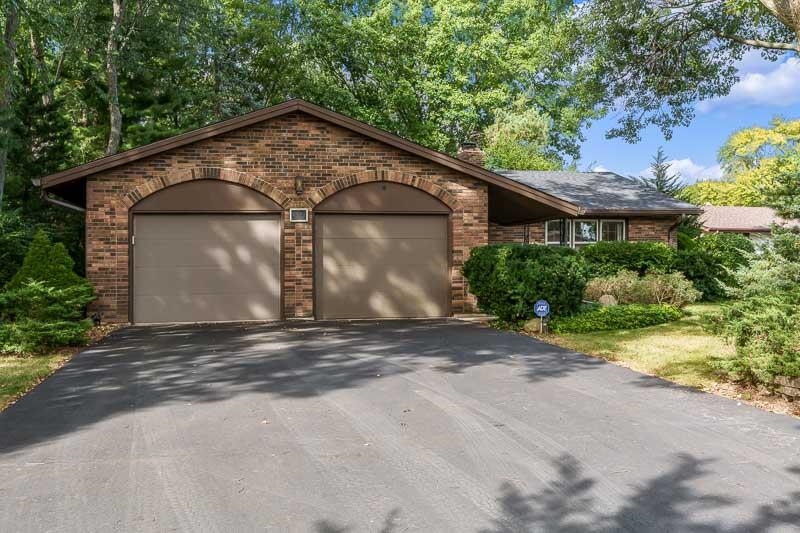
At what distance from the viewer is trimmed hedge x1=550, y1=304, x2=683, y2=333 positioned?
11.1 meters

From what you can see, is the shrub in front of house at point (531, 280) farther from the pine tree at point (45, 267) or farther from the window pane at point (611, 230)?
the window pane at point (611, 230)

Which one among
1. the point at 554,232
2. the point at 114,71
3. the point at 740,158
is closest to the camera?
the point at 554,232

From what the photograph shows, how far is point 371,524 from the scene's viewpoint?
3.39 m

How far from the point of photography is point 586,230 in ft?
63.2

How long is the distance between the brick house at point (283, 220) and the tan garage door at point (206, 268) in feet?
0.07

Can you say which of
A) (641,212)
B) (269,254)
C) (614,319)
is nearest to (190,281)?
(269,254)

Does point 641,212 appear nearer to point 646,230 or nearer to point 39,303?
point 646,230

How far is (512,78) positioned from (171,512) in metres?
33.9

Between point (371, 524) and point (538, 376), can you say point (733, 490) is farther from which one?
point (538, 376)

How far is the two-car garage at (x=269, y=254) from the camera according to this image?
41.3ft

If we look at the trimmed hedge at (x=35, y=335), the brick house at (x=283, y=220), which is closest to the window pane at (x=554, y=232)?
the brick house at (x=283, y=220)

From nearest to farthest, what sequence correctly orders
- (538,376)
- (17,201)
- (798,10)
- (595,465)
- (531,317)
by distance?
1. (595,465)
2. (538,376)
3. (798,10)
4. (531,317)
5. (17,201)

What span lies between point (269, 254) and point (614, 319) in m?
7.15

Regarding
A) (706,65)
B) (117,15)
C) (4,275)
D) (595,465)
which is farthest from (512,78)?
(595,465)
